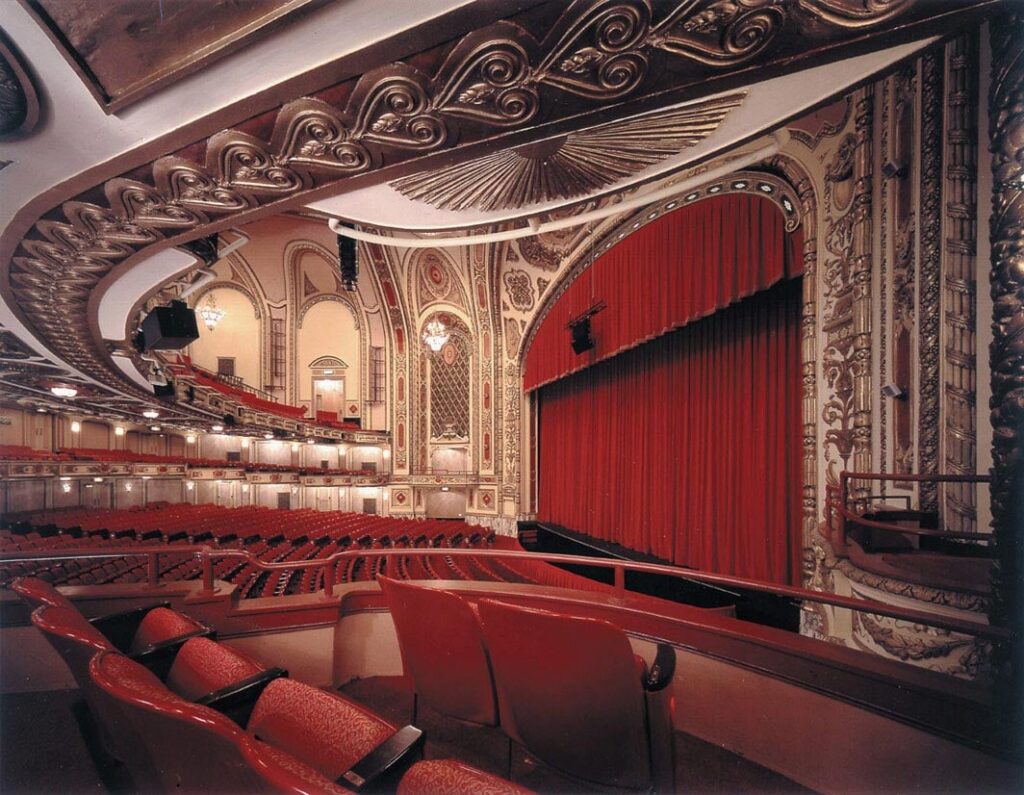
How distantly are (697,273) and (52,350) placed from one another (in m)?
6.42

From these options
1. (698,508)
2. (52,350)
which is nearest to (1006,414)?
(698,508)

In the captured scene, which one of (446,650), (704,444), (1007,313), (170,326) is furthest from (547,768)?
(704,444)

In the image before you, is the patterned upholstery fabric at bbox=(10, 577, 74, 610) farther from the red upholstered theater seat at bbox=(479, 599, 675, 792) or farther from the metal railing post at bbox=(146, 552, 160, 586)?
the red upholstered theater seat at bbox=(479, 599, 675, 792)

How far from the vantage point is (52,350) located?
4.09 metres

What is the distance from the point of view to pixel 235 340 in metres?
13.3

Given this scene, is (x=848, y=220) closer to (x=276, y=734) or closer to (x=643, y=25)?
(x=643, y=25)

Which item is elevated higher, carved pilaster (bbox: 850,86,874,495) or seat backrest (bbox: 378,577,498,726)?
carved pilaster (bbox: 850,86,874,495)

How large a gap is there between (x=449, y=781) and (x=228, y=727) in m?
0.35

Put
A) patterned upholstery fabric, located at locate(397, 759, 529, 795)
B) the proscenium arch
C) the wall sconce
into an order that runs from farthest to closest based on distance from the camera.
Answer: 1. the proscenium arch
2. the wall sconce
3. patterned upholstery fabric, located at locate(397, 759, 529, 795)

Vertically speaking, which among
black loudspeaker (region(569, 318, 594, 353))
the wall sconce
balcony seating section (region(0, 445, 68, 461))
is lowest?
balcony seating section (region(0, 445, 68, 461))

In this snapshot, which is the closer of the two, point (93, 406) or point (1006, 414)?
point (1006, 414)

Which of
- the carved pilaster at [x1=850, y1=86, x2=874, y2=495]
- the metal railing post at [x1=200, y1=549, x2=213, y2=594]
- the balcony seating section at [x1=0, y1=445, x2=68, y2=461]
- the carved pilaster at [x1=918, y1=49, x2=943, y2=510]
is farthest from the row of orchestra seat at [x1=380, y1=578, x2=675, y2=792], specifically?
the balcony seating section at [x1=0, y1=445, x2=68, y2=461]

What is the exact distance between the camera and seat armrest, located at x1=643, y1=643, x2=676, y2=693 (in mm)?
1112

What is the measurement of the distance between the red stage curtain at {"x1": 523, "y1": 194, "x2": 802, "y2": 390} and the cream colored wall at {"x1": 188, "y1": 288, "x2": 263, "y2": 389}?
10.9m
